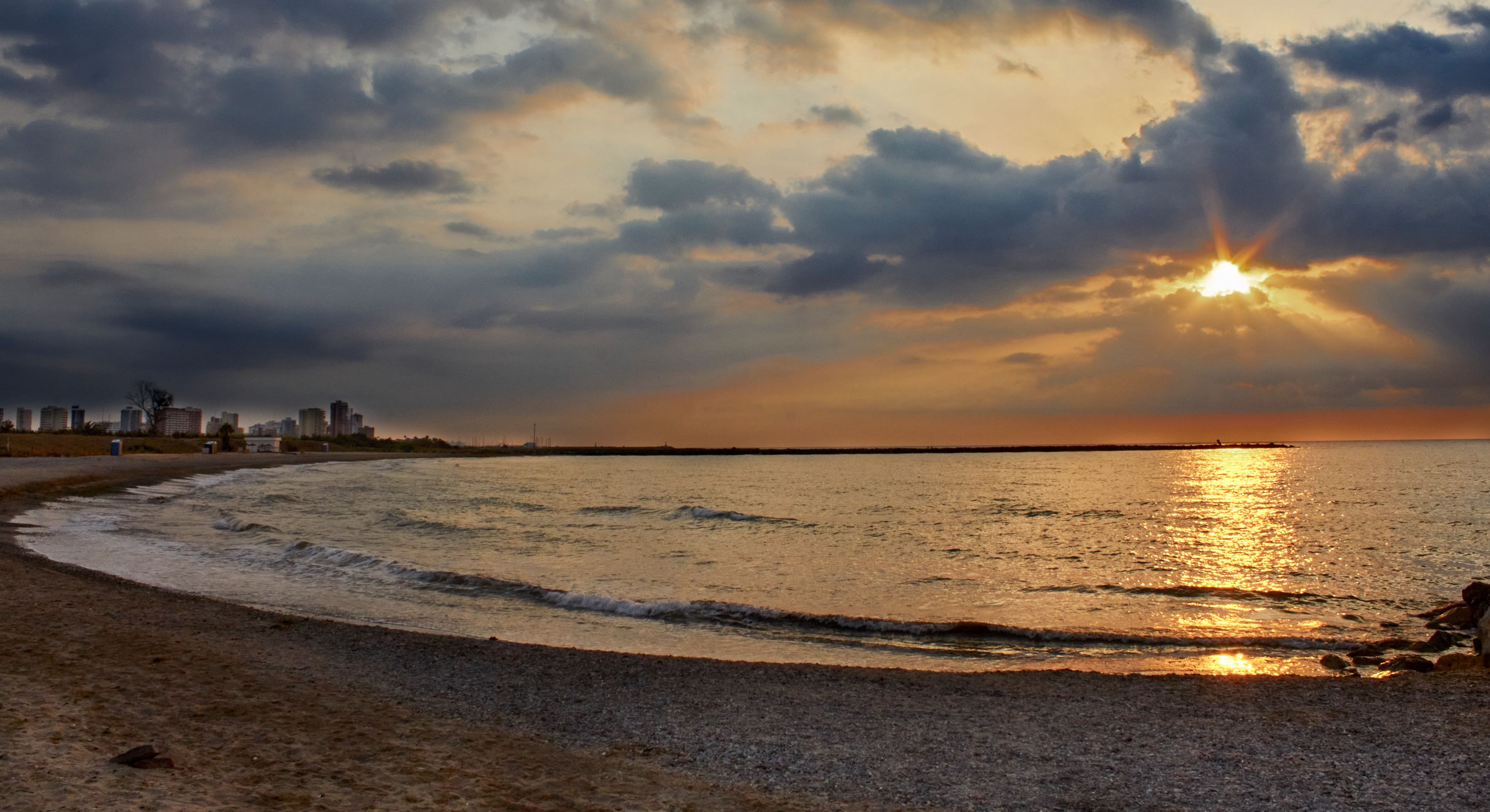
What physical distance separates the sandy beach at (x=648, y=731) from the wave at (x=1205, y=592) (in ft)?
31.7

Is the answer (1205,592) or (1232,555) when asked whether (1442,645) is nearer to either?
(1205,592)

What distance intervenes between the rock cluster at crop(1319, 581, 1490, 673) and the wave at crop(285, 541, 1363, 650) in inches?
28.6

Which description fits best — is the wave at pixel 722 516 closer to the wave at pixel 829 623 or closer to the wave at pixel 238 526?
the wave at pixel 238 526

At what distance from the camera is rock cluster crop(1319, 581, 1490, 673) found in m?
12.1

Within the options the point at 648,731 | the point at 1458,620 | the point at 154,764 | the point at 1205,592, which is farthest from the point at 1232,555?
the point at 154,764

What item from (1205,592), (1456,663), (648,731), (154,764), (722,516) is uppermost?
(154,764)

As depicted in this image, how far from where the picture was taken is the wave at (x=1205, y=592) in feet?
65.4

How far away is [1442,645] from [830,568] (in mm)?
14204

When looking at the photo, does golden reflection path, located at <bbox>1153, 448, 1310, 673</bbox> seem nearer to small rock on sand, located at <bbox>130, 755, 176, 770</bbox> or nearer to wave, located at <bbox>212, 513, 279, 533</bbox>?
small rock on sand, located at <bbox>130, 755, 176, 770</bbox>

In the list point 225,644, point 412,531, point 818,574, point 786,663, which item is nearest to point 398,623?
point 225,644

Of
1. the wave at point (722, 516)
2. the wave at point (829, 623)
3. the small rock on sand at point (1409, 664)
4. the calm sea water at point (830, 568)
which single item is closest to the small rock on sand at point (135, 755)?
the calm sea water at point (830, 568)

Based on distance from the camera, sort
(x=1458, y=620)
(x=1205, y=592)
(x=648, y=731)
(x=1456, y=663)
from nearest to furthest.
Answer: (x=648, y=731) → (x=1456, y=663) → (x=1458, y=620) → (x=1205, y=592)

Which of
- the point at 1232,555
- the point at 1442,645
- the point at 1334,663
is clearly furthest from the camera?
the point at 1232,555

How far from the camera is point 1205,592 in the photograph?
20.8 m
